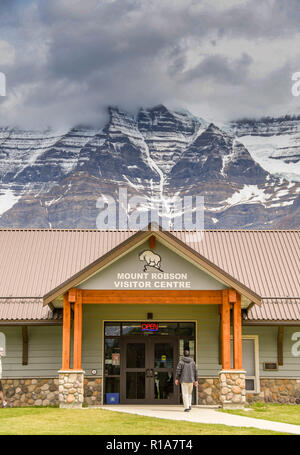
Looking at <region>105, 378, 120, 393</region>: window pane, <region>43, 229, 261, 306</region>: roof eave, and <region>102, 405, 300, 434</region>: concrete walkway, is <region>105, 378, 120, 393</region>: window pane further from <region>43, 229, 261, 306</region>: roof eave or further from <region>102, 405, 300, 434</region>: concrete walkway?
<region>43, 229, 261, 306</region>: roof eave

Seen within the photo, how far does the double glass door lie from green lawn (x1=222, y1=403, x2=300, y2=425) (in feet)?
8.61

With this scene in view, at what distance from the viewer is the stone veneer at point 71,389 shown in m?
18.2

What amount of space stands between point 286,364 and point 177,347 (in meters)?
3.27

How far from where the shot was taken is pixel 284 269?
23.5 meters

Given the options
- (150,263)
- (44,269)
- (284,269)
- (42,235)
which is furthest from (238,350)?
(42,235)

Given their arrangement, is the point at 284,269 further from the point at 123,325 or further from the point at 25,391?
the point at 25,391

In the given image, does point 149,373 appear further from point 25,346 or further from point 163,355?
point 25,346

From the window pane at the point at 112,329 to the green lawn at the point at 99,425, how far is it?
5.09m

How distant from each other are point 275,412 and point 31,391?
7087 millimetres

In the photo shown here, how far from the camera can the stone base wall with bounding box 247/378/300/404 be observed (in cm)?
2103

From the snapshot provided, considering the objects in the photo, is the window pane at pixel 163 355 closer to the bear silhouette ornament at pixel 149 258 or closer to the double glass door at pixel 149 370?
the double glass door at pixel 149 370

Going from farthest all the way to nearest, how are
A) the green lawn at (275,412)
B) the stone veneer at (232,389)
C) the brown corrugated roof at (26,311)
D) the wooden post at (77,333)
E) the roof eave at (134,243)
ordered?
the brown corrugated roof at (26,311), the wooden post at (77,333), the roof eave at (134,243), the stone veneer at (232,389), the green lawn at (275,412)

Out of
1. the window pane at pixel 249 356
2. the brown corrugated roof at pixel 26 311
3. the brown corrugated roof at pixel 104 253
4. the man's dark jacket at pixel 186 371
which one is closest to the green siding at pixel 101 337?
the window pane at pixel 249 356

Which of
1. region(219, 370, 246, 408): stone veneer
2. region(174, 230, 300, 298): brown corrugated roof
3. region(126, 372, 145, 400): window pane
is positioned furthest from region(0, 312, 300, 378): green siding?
region(219, 370, 246, 408): stone veneer
